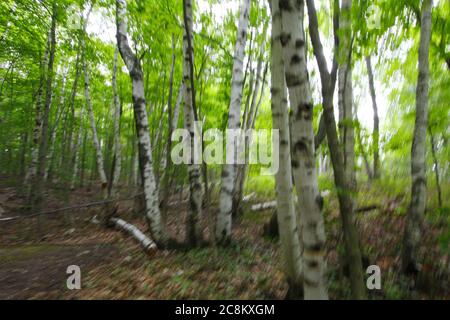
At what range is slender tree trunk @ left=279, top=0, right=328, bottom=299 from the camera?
263 cm

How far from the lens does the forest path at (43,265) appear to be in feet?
16.1

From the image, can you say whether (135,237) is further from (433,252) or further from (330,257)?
(433,252)

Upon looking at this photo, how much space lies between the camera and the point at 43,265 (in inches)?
247

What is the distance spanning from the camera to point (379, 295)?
4266 millimetres

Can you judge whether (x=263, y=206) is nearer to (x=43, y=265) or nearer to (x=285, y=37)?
(x=43, y=265)

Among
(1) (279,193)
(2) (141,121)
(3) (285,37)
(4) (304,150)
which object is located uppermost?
(3) (285,37)

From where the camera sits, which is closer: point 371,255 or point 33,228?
point 371,255

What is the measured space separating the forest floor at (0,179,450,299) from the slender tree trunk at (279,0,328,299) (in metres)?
1.77

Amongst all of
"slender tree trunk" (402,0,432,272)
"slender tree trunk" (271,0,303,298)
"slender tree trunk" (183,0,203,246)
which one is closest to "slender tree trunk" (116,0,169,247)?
"slender tree trunk" (183,0,203,246)

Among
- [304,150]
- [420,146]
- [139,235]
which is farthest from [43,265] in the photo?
[420,146]

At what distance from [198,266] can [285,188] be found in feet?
8.50

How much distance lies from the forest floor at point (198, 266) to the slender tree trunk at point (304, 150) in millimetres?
1765
